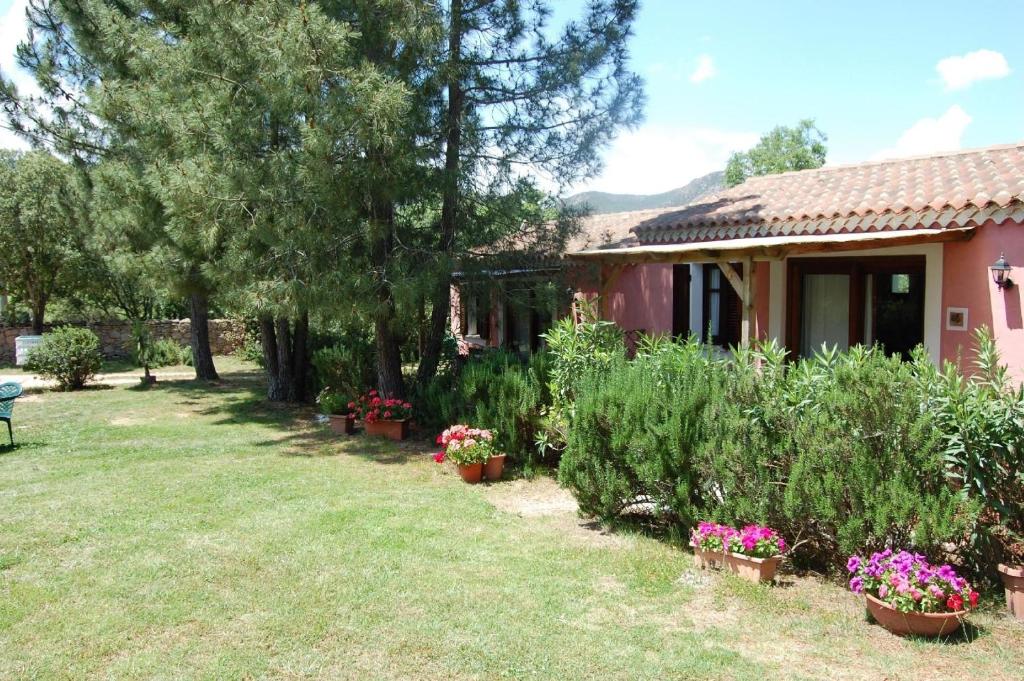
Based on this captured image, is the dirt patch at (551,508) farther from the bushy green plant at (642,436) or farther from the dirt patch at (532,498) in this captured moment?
the bushy green plant at (642,436)

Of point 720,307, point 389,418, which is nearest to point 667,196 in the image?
point 720,307

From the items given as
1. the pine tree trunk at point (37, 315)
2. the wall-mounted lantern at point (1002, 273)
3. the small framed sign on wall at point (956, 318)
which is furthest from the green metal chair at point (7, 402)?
the pine tree trunk at point (37, 315)

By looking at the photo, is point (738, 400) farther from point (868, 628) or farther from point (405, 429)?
point (405, 429)

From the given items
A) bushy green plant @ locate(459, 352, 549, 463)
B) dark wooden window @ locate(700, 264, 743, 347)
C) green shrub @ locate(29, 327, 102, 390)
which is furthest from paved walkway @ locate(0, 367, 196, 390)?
dark wooden window @ locate(700, 264, 743, 347)

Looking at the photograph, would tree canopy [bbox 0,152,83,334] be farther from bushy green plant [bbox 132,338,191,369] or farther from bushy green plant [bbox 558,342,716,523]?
bushy green plant [bbox 558,342,716,523]

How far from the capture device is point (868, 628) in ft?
15.3

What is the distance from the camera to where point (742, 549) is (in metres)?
5.50

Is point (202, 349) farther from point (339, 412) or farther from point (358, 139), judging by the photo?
point (358, 139)

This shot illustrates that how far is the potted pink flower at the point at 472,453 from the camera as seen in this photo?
336 inches

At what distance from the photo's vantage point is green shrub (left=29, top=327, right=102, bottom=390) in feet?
54.4

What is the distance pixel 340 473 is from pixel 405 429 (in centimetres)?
236

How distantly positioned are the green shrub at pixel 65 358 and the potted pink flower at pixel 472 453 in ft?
39.3

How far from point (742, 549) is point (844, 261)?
20.9 feet

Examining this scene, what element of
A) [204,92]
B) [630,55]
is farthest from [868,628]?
[204,92]
